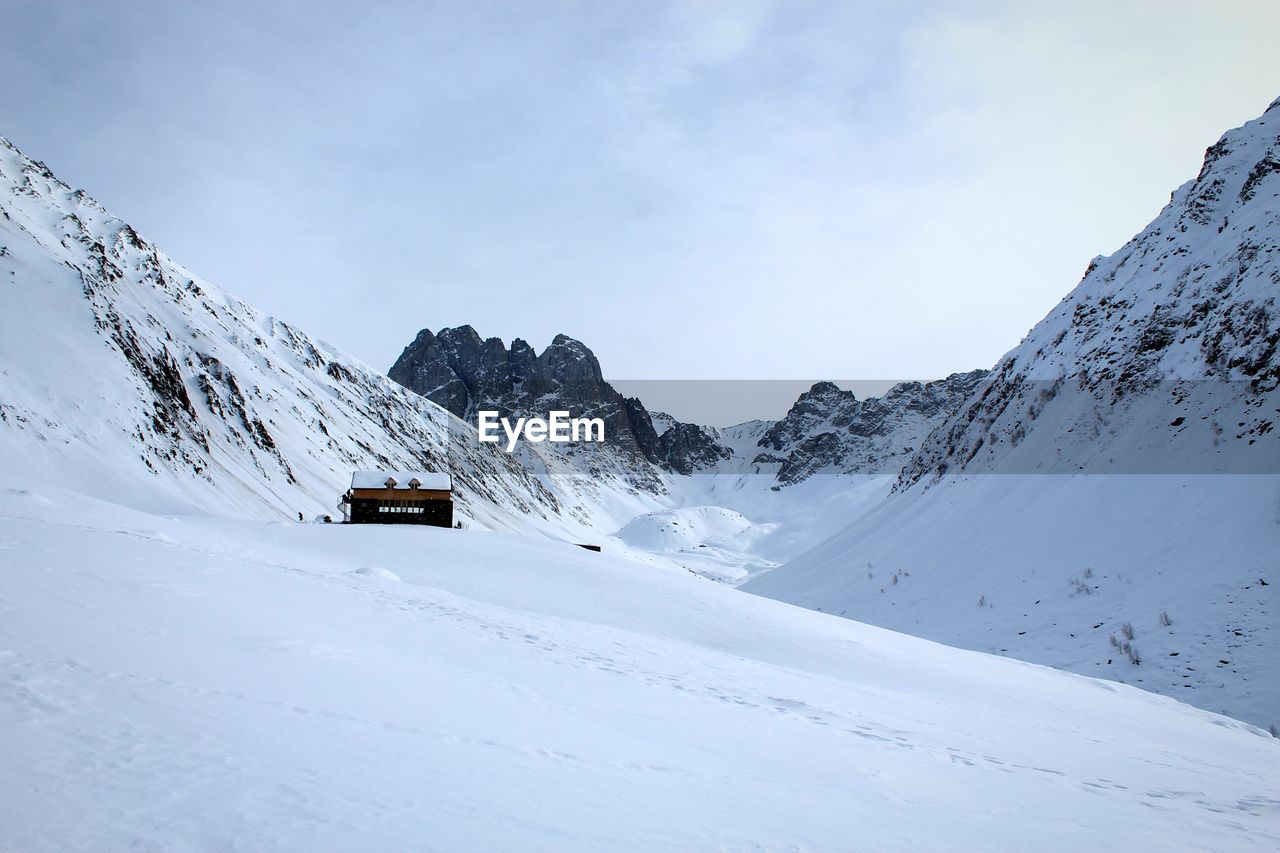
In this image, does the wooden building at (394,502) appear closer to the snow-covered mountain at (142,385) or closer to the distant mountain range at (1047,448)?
the snow-covered mountain at (142,385)

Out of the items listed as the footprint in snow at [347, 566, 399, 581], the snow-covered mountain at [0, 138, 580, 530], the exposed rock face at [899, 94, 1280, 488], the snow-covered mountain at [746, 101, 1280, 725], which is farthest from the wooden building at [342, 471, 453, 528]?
the footprint in snow at [347, 566, 399, 581]

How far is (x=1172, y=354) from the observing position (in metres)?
26.7

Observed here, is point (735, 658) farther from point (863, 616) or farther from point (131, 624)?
point (863, 616)

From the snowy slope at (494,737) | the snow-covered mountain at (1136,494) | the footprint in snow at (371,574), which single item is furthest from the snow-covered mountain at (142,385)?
the snow-covered mountain at (1136,494)

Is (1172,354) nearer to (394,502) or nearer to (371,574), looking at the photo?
(371,574)

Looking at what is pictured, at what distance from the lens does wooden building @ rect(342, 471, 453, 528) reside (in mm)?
50156

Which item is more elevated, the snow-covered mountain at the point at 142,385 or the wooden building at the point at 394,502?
the snow-covered mountain at the point at 142,385

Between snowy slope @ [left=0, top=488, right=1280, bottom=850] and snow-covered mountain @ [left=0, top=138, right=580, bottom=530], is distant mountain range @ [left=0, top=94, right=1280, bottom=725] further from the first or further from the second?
snowy slope @ [left=0, top=488, right=1280, bottom=850]

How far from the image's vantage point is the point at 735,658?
11.5m

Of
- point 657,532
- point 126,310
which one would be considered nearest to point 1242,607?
point 126,310

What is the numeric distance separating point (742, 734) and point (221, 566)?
909 centimetres

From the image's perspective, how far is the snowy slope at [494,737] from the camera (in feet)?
12.5

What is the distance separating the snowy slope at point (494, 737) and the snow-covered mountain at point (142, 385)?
114ft

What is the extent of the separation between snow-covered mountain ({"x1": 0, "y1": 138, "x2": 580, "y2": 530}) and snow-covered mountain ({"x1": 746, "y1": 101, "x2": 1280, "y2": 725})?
40.3 meters
